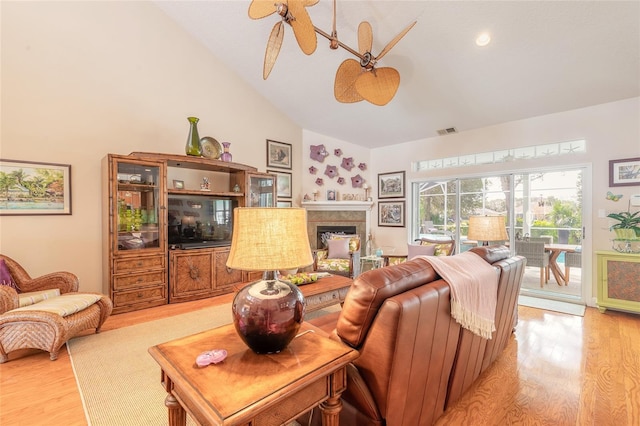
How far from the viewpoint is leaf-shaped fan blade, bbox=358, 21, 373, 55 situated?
2457mm

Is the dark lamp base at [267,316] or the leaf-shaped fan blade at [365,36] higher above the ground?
the leaf-shaped fan blade at [365,36]

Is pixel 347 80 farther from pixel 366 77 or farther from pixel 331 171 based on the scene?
pixel 331 171

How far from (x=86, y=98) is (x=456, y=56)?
4502 millimetres

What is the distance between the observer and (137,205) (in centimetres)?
369

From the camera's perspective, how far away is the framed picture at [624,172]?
358cm

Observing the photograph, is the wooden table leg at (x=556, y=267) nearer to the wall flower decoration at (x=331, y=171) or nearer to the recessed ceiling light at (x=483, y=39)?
the recessed ceiling light at (x=483, y=39)

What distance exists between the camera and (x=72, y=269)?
3494 mm

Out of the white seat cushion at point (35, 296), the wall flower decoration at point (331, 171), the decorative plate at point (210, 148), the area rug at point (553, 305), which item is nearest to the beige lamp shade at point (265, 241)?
the white seat cushion at point (35, 296)

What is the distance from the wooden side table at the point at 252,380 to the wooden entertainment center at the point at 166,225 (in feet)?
9.11

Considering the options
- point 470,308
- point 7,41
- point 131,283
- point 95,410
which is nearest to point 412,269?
point 470,308

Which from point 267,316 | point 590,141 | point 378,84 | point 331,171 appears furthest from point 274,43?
point 590,141

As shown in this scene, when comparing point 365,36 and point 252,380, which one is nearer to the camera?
point 252,380

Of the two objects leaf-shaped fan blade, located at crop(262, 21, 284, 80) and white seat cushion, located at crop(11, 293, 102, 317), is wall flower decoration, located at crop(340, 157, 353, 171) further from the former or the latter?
white seat cushion, located at crop(11, 293, 102, 317)

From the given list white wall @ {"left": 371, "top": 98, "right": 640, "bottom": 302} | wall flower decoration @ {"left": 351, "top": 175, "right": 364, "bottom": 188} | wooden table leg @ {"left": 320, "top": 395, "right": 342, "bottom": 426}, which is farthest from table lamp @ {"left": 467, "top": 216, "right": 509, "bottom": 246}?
wall flower decoration @ {"left": 351, "top": 175, "right": 364, "bottom": 188}
